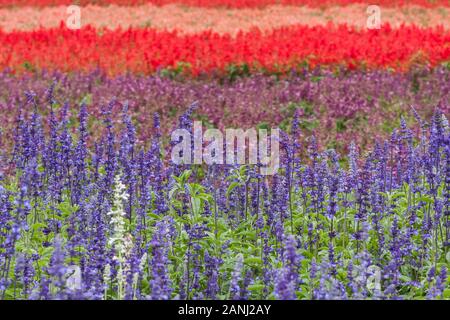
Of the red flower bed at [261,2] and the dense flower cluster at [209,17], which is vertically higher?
the red flower bed at [261,2]

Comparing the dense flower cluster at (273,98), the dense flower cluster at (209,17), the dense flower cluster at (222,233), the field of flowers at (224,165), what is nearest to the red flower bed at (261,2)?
the field of flowers at (224,165)

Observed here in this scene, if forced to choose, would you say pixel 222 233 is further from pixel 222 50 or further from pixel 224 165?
pixel 222 50

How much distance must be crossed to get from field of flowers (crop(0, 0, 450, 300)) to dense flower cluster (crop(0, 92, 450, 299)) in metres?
0.02

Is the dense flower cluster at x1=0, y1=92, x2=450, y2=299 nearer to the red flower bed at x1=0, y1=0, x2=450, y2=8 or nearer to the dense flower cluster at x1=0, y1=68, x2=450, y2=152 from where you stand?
the dense flower cluster at x1=0, y1=68, x2=450, y2=152

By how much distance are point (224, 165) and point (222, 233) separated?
1.08 m

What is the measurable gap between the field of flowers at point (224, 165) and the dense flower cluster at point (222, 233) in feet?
0.06

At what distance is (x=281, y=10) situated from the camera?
19.8 m

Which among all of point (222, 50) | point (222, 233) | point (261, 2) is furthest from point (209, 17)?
point (222, 233)

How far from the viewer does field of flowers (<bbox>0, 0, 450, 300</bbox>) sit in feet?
13.0

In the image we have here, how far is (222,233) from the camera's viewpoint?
4750mm

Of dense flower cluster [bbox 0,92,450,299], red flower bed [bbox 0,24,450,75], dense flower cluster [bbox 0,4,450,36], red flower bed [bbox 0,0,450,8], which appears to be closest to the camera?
dense flower cluster [bbox 0,92,450,299]

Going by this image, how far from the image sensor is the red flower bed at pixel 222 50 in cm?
1245

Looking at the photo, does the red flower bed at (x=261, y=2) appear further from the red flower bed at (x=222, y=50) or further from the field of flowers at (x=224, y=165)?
the red flower bed at (x=222, y=50)

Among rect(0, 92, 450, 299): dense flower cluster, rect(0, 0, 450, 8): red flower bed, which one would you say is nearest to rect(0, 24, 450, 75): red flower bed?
rect(0, 0, 450, 8): red flower bed
